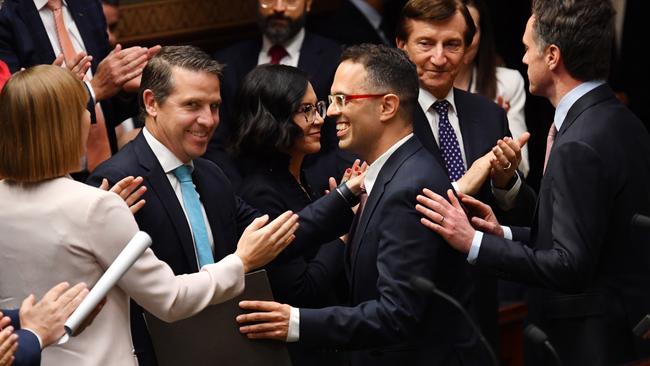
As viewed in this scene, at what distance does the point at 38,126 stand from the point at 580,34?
1625mm

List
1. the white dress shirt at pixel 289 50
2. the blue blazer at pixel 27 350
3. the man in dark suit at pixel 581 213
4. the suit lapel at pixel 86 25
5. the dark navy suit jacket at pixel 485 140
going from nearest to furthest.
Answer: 1. the blue blazer at pixel 27 350
2. the man in dark suit at pixel 581 213
3. the dark navy suit jacket at pixel 485 140
4. the suit lapel at pixel 86 25
5. the white dress shirt at pixel 289 50

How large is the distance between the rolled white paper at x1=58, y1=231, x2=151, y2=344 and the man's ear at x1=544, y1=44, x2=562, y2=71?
144 cm

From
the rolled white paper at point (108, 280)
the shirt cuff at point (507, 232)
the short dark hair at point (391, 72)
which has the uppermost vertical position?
the short dark hair at point (391, 72)

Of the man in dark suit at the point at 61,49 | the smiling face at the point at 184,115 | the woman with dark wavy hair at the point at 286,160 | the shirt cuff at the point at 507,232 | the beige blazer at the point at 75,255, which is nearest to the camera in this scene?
the beige blazer at the point at 75,255

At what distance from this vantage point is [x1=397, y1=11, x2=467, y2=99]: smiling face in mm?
4312

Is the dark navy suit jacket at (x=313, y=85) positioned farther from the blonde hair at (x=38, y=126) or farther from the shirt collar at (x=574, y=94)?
the blonde hair at (x=38, y=126)

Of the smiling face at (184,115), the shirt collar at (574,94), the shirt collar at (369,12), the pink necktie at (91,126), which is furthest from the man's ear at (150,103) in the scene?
the shirt collar at (369,12)

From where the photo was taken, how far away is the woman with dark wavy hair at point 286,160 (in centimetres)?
390

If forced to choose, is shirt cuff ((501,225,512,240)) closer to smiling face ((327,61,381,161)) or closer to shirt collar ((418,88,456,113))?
smiling face ((327,61,381,161))

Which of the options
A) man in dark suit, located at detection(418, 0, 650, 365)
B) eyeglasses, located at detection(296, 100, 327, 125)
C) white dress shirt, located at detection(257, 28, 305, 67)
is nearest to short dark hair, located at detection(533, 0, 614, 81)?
man in dark suit, located at detection(418, 0, 650, 365)

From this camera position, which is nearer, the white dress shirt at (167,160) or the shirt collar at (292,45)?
the white dress shirt at (167,160)

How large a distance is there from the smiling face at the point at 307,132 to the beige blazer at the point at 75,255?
46.5 inches

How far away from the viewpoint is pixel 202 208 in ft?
12.0

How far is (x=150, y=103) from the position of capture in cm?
366
